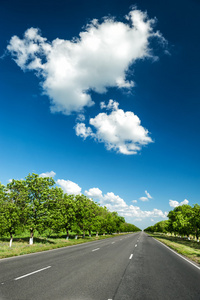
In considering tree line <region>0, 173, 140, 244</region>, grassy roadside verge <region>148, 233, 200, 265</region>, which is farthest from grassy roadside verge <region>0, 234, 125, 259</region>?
grassy roadside verge <region>148, 233, 200, 265</region>

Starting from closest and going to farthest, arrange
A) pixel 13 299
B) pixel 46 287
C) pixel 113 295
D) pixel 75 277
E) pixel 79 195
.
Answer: pixel 13 299 < pixel 113 295 < pixel 46 287 < pixel 75 277 < pixel 79 195

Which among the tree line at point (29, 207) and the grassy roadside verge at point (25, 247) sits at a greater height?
the tree line at point (29, 207)

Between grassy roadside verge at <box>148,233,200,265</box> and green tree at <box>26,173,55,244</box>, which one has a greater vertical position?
green tree at <box>26,173,55,244</box>

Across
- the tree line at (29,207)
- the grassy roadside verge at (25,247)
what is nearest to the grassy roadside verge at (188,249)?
the grassy roadside verge at (25,247)

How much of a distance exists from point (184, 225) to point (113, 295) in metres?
45.0

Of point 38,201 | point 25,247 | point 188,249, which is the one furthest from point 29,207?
point 188,249

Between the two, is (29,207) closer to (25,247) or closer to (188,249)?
(25,247)

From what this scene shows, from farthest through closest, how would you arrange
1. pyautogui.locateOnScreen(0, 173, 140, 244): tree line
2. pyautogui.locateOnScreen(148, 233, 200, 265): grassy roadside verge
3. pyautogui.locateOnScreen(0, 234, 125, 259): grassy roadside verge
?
pyautogui.locateOnScreen(0, 173, 140, 244): tree line, pyautogui.locateOnScreen(148, 233, 200, 265): grassy roadside verge, pyautogui.locateOnScreen(0, 234, 125, 259): grassy roadside verge

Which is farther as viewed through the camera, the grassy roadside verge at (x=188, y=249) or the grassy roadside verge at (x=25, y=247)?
the grassy roadside verge at (x=188, y=249)

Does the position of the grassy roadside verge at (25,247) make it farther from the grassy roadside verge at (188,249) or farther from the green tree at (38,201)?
the grassy roadside verge at (188,249)

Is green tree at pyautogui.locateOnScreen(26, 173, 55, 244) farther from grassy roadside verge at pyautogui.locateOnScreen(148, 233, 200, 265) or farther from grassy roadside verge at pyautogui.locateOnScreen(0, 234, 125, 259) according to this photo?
grassy roadside verge at pyautogui.locateOnScreen(148, 233, 200, 265)

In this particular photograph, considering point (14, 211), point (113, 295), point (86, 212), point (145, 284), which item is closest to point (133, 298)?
point (113, 295)

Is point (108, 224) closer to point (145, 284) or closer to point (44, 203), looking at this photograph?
point (44, 203)

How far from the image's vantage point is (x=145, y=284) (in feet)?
22.4
